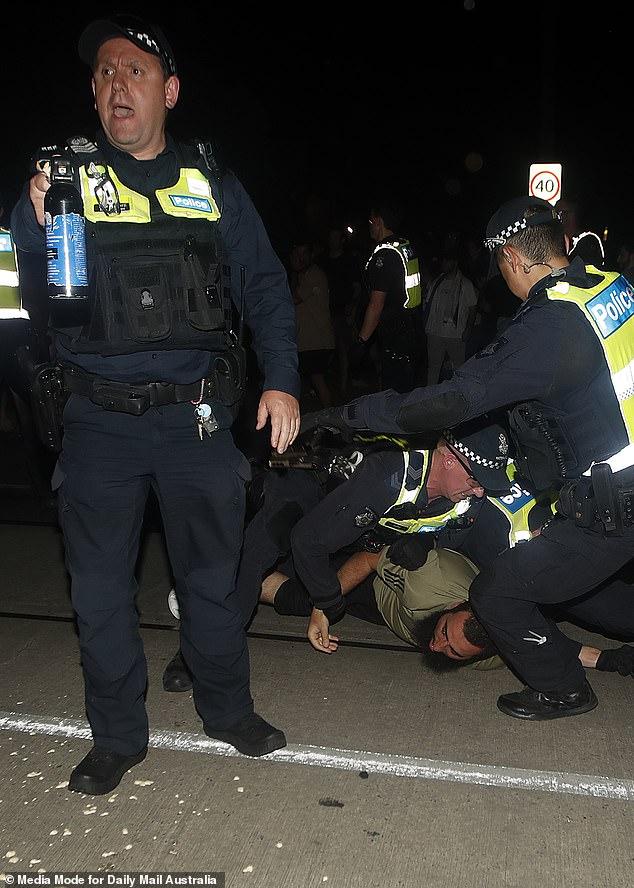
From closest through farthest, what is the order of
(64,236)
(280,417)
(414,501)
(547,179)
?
(64,236)
(280,417)
(414,501)
(547,179)

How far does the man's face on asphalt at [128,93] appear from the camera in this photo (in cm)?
273

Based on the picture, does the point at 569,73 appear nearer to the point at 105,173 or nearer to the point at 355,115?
the point at 355,115

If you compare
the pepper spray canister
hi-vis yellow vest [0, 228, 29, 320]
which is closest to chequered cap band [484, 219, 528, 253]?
the pepper spray canister

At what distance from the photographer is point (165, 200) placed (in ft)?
9.17

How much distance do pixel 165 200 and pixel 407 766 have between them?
1.90m

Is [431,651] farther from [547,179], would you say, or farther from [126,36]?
[547,179]

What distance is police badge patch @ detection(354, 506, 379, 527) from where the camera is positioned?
3.73m

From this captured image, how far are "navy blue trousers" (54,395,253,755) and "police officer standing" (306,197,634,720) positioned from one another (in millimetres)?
637

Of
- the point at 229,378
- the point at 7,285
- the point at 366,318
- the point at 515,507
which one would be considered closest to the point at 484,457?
the point at 515,507

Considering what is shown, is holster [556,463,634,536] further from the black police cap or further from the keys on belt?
the black police cap

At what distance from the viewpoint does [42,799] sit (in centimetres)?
281

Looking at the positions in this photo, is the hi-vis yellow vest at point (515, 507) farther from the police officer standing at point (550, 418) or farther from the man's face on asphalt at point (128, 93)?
the man's face on asphalt at point (128, 93)

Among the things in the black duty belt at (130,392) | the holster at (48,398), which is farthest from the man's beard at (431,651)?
the holster at (48,398)

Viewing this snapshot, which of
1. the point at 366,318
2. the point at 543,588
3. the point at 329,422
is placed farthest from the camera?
the point at 366,318
